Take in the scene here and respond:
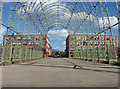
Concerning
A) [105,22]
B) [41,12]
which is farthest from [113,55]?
[41,12]

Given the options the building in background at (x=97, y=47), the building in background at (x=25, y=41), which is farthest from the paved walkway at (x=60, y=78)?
the building in background at (x=97, y=47)

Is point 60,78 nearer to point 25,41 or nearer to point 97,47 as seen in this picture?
point 97,47

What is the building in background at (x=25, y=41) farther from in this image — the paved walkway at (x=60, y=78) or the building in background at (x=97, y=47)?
the building in background at (x=97, y=47)

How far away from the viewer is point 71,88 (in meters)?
4.55

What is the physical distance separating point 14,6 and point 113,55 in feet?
58.4

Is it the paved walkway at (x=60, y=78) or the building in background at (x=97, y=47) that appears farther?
the building in background at (x=97, y=47)

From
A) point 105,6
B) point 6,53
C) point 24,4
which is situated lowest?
point 6,53

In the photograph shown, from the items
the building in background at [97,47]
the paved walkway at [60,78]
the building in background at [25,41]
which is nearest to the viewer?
the paved walkway at [60,78]

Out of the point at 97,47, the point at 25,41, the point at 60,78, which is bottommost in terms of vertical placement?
the point at 60,78

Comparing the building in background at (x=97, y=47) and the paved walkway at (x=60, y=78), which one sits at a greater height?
the building in background at (x=97, y=47)

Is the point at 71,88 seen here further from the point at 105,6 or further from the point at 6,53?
the point at 105,6

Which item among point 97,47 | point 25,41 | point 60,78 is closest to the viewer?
point 60,78

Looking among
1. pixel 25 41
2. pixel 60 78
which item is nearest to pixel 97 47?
pixel 60 78

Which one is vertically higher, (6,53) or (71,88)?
(6,53)
